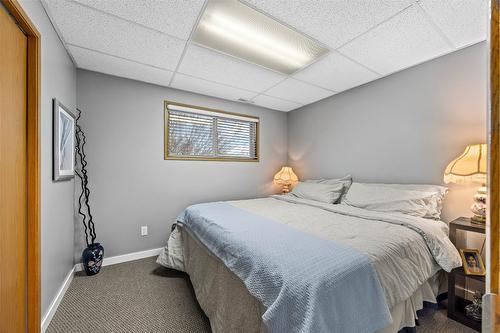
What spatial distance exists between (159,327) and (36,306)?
0.77 metres

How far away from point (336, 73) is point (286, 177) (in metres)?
1.80

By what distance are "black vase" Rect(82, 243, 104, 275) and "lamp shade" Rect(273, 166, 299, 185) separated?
2665 millimetres

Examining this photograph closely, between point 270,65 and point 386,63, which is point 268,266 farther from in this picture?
point 386,63

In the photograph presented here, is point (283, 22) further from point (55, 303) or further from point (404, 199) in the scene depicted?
point (55, 303)

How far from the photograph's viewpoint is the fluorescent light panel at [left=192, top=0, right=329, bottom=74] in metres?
1.57

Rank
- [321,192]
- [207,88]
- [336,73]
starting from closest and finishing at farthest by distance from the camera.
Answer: [336,73] → [321,192] → [207,88]

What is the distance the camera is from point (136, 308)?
5.67ft

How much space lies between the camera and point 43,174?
1.48m

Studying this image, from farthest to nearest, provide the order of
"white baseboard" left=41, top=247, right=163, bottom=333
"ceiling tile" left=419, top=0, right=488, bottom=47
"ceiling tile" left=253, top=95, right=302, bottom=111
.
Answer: "ceiling tile" left=253, top=95, right=302, bottom=111 < "white baseboard" left=41, top=247, right=163, bottom=333 < "ceiling tile" left=419, top=0, right=488, bottom=47

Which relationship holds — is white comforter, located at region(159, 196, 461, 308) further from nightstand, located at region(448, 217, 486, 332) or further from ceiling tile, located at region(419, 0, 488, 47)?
ceiling tile, located at region(419, 0, 488, 47)

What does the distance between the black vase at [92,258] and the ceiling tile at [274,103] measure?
282 cm

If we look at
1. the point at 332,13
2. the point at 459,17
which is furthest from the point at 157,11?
the point at 459,17

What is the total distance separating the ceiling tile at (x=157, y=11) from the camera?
1454 millimetres

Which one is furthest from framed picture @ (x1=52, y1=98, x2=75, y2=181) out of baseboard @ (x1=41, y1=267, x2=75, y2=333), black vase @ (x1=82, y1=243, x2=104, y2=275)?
baseboard @ (x1=41, y1=267, x2=75, y2=333)
